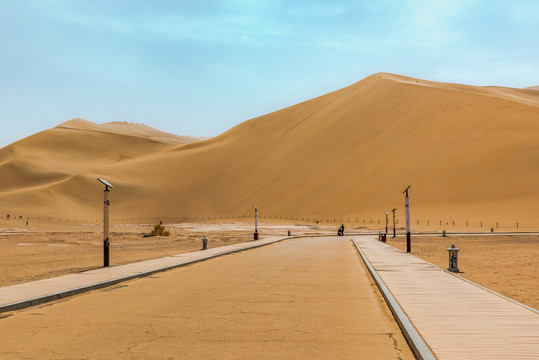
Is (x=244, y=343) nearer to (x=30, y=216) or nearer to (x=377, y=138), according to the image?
(x=377, y=138)

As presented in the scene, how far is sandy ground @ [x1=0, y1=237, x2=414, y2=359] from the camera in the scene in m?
7.45

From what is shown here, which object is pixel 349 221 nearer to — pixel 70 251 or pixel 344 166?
pixel 344 166

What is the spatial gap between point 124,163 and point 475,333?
546 ft

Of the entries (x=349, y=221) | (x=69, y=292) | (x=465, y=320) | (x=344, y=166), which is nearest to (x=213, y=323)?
(x=465, y=320)

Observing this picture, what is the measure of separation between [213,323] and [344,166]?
10242 cm

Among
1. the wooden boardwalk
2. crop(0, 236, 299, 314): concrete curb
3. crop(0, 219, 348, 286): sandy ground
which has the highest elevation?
the wooden boardwalk

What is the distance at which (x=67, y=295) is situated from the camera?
1259 centimetres

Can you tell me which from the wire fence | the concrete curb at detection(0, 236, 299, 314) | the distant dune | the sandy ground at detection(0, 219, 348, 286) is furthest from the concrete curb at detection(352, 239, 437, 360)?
the distant dune

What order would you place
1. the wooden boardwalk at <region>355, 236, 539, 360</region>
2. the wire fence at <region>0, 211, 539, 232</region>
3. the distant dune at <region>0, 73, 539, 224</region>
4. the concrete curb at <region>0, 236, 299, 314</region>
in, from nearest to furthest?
the wooden boardwalk at <region>355, 236, 539, 360</region>, the concrete curb at <region>0, 236, 299, 314</region>, the wire fence at <region>0, 211, 539, 232</region>, the distant dune at <region>0, 73, 539, 224</region>

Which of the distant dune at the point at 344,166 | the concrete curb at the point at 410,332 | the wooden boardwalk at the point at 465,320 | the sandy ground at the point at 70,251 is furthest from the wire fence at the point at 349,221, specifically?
the concrete curb at the point at 410,332

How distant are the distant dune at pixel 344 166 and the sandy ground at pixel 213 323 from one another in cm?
7018

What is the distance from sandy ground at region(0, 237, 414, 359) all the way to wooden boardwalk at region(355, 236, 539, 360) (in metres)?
0.44

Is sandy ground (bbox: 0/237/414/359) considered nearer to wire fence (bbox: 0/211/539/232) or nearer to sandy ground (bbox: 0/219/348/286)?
sandy ground (bbox: 0/219/348/286)

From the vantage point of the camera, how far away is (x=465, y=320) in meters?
9.02
